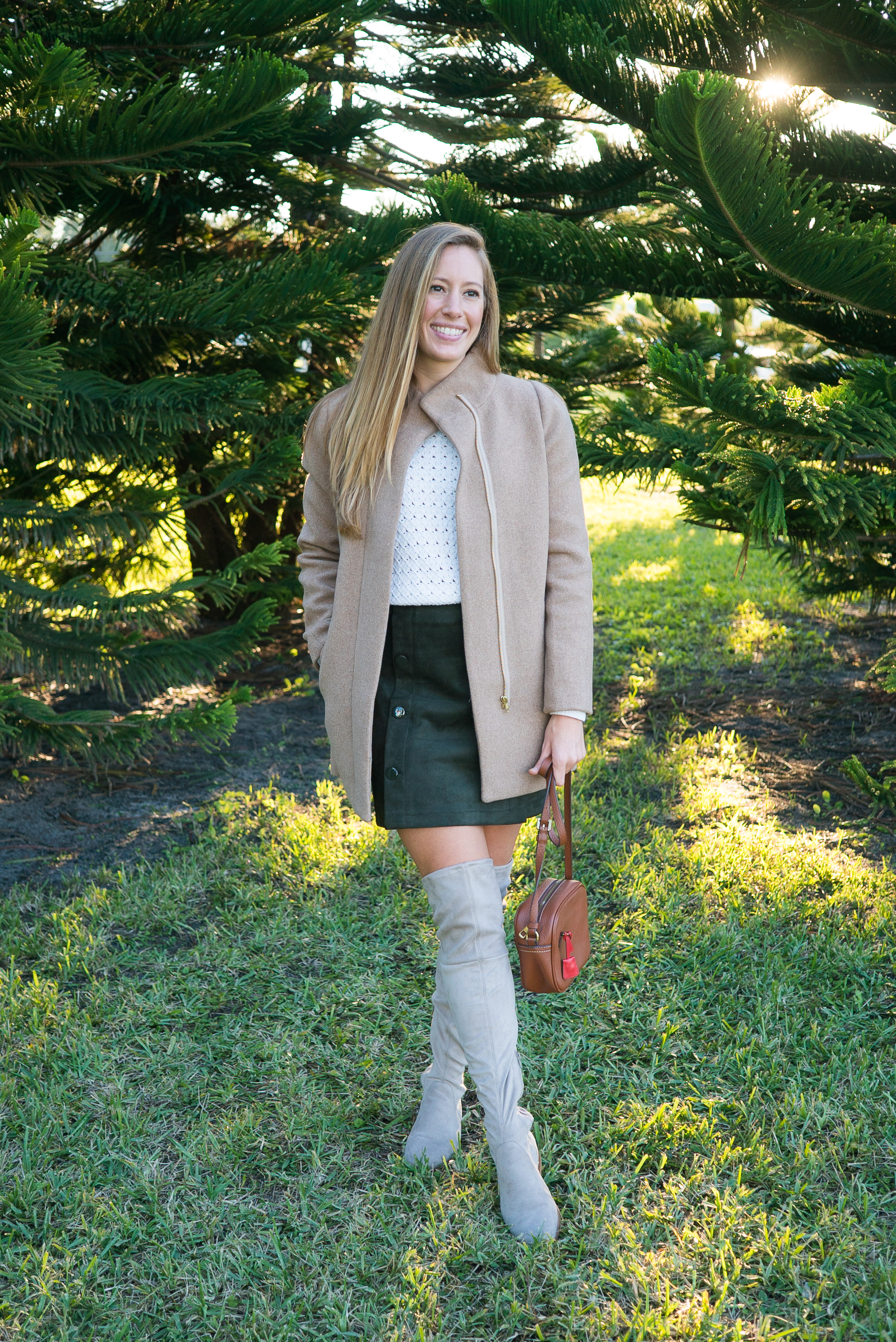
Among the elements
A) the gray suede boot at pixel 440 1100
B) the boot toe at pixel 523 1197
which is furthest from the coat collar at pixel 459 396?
the boot toe at pixel 523 1197

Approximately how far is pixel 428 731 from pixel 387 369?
2.45 feet

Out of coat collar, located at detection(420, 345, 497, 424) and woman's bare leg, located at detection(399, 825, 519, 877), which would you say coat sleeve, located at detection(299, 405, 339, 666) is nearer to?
coat collar, located at detection(420, 345, 497, 424)

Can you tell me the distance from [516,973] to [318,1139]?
93cm

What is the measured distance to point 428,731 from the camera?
2.05 metres

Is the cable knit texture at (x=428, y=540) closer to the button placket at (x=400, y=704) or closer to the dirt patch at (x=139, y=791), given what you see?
the button placket at (x=400, y=704)

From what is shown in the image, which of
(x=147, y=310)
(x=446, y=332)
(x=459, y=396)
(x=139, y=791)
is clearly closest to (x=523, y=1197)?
(x=459, y=396)

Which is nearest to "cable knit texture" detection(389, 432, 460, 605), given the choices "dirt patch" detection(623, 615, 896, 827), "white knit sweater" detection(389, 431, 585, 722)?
"white knit sweater" detection(389, 431, 585, 722)

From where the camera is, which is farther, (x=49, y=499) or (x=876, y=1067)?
(x=49, y=499)

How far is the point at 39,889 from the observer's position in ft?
11.8

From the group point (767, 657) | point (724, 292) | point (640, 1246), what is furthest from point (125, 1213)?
point (767, 657)

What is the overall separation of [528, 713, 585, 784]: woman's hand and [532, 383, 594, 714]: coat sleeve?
0.11 feet

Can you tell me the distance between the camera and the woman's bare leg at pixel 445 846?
79.9 inches

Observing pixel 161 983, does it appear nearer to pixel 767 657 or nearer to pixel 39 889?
pixel 39 889

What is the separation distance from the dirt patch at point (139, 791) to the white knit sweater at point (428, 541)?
7.40 ft
